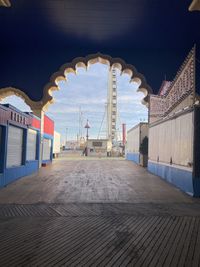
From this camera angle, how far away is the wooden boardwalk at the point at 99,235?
4.26 m

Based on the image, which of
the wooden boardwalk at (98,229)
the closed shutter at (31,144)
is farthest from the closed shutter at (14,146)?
the wooden boardwalk at (98,229)

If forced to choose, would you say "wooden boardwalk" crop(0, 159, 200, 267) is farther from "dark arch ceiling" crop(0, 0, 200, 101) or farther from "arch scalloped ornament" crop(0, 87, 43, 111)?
"arch scalloped ornament" crop(0, 87, 43, 111)

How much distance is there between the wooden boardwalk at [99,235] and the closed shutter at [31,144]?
29.4 feet

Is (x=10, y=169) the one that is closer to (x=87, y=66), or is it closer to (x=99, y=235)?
(x=99, y=235)

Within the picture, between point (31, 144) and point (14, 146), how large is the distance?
3980 millimetres

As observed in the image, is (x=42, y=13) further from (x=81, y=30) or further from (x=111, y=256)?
(x=111, y=256)

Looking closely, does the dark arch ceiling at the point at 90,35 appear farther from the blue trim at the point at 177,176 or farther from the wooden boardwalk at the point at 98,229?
the wooden boardwalk at the point at 98,229

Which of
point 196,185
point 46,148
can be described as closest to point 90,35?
point 46,148

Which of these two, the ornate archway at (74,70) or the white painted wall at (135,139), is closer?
the ornate archway at (74,70)

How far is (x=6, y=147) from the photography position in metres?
11.7

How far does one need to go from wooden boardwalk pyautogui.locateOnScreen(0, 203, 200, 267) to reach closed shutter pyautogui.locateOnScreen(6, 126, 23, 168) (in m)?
5.17

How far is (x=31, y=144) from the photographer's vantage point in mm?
17297

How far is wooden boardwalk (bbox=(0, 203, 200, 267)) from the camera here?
4258 mm

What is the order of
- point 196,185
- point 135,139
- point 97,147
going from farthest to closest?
point 97,147
point 135,139
point 196,185
